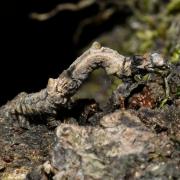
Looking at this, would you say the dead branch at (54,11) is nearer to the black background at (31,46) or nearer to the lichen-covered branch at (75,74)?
the black background at (31,46)

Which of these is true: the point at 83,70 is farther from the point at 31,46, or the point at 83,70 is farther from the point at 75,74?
the point at 31,46

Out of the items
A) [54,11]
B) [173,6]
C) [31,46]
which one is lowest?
[173,6]

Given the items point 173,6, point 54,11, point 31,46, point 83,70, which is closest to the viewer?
point 83,70

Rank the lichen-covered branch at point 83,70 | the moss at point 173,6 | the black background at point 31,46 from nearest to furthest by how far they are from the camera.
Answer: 1. the lichen-covered branch at point 83,70
2. the moss at point 173,6
3. the black background at point 31,46

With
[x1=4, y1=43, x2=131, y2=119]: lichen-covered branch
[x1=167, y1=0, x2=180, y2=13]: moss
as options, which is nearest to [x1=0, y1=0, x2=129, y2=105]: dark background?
[x1=167, y1=0, x2=180, y2=13]: moss

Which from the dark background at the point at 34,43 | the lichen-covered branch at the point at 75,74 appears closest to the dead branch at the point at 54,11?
the dark background at the point at 34,43

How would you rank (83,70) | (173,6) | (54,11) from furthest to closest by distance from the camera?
(54,11)
(173,6)
(83,70)

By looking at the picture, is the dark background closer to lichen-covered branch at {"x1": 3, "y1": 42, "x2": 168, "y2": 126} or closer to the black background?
the black background

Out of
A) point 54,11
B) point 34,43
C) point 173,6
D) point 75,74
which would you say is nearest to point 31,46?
point 34,43
